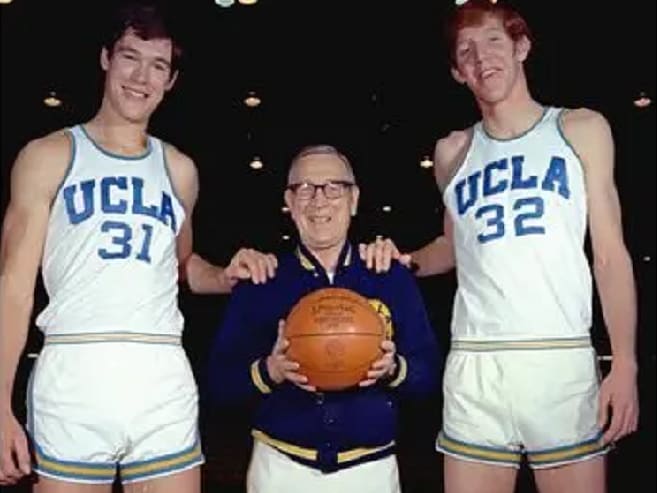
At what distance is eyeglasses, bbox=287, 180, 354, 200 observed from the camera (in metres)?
3.18

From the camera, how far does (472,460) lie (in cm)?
302

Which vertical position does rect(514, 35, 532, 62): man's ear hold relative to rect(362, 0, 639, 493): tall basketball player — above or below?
above

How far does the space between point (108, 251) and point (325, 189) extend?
2.28 ft

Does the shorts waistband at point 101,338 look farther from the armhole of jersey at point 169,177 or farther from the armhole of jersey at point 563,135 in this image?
the armhole of jersey at point 563,135

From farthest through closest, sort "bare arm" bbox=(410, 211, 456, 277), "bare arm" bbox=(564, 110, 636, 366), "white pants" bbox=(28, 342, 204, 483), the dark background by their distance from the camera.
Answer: the dark background < "bare arm" bbox=(410, 211, 456, 277) < "bare arm" bbox=(564, 110, 636, 366) < "white pants" bbox=(28, 342, 204, 483)

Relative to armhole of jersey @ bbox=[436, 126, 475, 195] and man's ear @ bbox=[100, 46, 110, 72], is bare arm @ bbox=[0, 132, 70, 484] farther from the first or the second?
armhole of jersey @ bbox=[436, 126, 475, 195]

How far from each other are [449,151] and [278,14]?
19.1 ft

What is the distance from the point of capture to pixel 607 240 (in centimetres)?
310

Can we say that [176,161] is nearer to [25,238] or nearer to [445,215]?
[25,238]

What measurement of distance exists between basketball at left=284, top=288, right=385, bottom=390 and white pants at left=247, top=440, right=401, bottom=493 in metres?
0.28

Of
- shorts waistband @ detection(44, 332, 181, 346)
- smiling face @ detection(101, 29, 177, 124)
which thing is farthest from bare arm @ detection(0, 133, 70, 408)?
smiling face @ detection(101, 29, 177, 124)

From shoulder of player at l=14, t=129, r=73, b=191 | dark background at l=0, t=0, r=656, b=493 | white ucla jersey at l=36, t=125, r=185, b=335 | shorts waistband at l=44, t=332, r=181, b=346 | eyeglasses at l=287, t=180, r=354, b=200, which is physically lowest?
shorts waistband at l=44, t=332, r=181, b=346

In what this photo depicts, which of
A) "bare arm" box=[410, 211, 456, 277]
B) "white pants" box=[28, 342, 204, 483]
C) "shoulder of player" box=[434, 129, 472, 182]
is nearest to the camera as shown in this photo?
"white pants" box=[28, 342, 204, 483]

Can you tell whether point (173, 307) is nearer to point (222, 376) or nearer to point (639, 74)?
point (222, 376)
